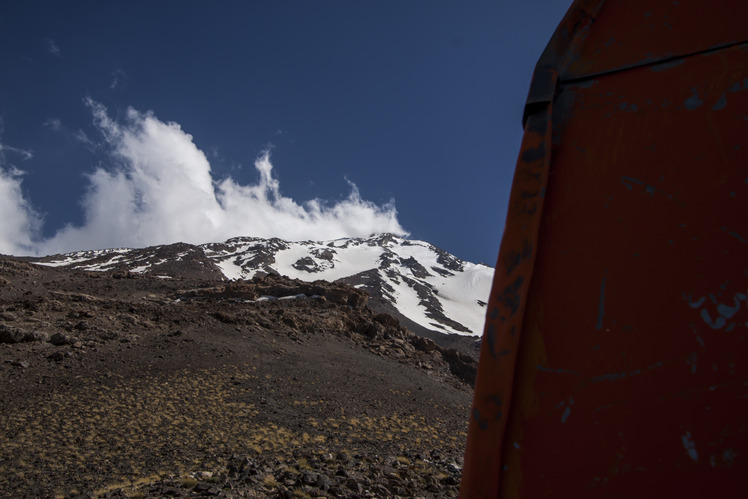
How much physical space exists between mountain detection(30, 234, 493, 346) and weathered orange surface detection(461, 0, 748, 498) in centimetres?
4527

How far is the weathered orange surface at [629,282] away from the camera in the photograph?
1201mm

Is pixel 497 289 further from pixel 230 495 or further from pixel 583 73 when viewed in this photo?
pixel 230 495

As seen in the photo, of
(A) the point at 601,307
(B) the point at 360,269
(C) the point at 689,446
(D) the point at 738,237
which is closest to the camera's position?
(C) the point at 689,446

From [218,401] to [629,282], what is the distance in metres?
12.0

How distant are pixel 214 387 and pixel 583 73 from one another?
13.1m

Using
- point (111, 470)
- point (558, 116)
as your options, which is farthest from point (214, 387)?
point (558, 116)

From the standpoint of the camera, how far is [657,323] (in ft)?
4.27

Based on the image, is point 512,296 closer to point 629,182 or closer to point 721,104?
point 629,182

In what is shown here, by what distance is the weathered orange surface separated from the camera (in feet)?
3.94

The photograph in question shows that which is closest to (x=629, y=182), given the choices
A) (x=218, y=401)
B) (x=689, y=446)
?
(x=689, y=446)

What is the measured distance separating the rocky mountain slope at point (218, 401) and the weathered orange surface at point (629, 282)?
17.3ft

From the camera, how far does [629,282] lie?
138 centimetres

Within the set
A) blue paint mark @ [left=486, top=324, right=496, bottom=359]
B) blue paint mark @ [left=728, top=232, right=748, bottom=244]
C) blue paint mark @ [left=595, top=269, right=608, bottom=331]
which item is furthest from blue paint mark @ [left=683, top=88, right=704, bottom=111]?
blue paint mark @ [left=486, top=324, right=496, bottom=359]

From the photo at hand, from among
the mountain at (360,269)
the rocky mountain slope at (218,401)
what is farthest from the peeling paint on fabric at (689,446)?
the mountain at (360,269)
